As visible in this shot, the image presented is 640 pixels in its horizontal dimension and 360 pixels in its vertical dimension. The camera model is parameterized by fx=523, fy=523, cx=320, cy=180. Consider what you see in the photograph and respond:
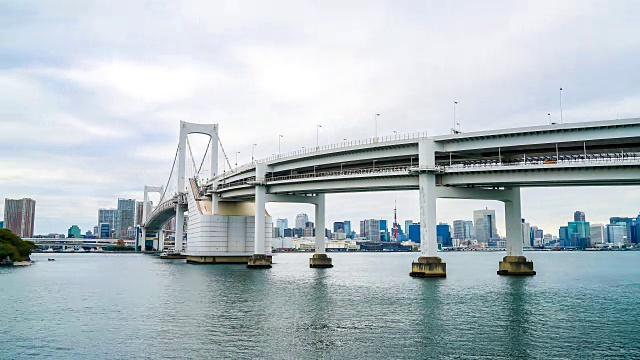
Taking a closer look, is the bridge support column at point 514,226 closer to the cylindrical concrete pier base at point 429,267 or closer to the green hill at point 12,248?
the cylindrical concrete pier base at point 429,267

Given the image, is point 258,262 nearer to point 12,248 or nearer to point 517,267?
point 517,267

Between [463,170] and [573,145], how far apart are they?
11537 mm

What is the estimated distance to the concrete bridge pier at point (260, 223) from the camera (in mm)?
86188

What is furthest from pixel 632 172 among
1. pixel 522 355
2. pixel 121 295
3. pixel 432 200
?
pixel 121 295

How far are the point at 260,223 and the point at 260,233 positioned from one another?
74.2 inches

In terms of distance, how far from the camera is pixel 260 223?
88.1 metres

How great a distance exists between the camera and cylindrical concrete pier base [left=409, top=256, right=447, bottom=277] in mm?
61822

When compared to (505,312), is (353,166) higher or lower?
higher

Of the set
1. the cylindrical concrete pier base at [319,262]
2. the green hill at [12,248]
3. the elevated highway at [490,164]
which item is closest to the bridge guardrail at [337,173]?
the elevated highway at [490,164]

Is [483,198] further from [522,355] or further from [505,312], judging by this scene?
[522,355]

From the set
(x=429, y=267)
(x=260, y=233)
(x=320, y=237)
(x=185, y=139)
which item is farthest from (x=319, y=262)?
(x=185, y=139)

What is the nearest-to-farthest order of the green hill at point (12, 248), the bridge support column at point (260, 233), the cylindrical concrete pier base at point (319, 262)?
the bridge support column at point (260, 233) → the cylindrical concrete pier base at point (319, 262) → the green hill at point (12, 248)

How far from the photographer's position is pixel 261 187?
86375mm

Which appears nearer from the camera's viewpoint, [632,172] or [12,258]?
[632,172]
